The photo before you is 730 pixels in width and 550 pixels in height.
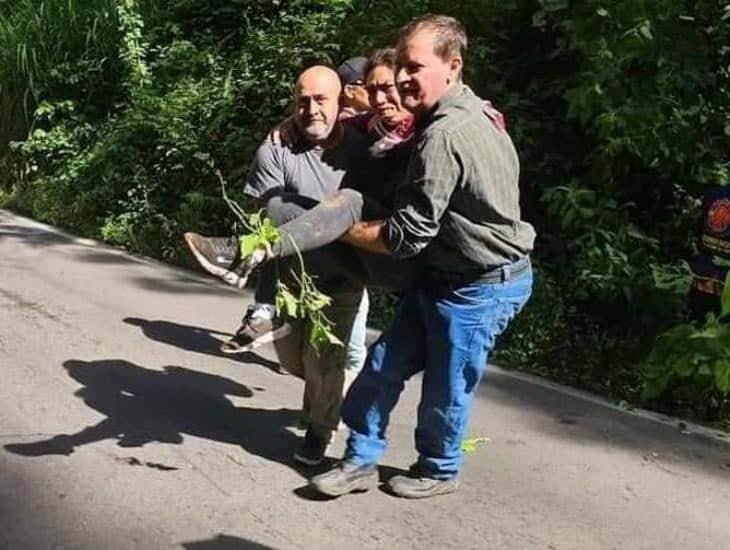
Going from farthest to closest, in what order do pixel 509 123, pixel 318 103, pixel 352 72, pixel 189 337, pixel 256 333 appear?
pixel 509 123
pixel 189 337
pixel 256 333
pixel 352 72
pixel 318 103

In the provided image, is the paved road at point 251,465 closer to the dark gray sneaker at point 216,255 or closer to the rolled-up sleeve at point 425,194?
the dark gray sneaker at point 216,255

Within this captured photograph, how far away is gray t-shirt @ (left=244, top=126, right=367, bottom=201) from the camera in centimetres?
454

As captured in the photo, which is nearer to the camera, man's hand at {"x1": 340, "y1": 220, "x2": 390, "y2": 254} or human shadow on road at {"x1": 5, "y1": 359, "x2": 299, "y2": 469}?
man's hand at {"x1": 340, "y1": 220, "x2": 390, "y2": 254}

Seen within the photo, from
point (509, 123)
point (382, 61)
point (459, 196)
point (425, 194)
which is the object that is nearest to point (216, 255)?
point (425, 194)

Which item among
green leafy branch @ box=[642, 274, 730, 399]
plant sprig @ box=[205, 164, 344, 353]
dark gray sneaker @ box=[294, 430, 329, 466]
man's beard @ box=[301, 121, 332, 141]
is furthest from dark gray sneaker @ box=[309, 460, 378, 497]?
green leafy branch @ box=[642, 274, 730, 399]

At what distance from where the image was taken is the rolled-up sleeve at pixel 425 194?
380cm

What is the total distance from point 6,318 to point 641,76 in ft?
14.4

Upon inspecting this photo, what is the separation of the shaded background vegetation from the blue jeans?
1983 millimetres

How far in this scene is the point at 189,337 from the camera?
7.06 metres

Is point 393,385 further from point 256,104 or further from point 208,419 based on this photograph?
point 256,104

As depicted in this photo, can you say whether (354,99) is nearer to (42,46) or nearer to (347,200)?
(347,200)

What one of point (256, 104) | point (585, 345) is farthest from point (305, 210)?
point (256, 104)

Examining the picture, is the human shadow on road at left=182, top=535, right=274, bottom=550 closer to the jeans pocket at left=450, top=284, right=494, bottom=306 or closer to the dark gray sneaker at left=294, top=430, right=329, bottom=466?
the dark gray sneaker at left=294, top=430, right=329, bottom=466

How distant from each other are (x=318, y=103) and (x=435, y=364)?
119 centimetres
